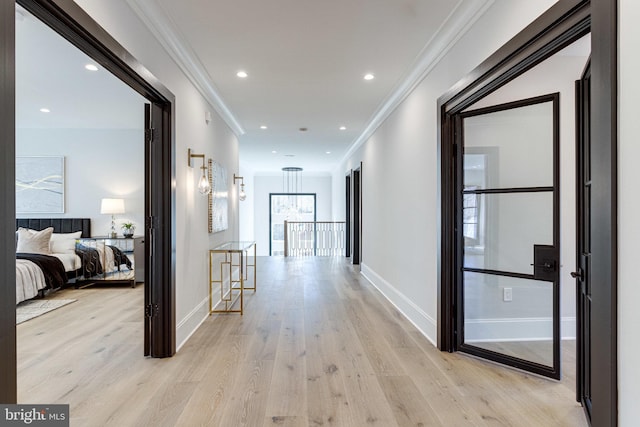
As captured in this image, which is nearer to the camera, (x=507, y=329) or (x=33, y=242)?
(x=507, y=329)

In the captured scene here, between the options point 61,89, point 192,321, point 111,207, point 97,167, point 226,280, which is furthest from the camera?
point 97,167

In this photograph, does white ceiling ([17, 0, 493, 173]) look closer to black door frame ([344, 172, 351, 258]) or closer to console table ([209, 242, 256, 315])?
console table ([209, 242, 256, 315])

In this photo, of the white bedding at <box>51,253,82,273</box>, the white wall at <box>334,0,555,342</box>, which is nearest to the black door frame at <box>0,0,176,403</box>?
the white wall at <box>334,0,555,342</box>

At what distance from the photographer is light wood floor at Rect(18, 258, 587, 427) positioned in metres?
2.01

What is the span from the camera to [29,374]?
255 centimetres

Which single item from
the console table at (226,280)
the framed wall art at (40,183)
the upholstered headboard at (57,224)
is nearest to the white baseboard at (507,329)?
the console table at (226,280)

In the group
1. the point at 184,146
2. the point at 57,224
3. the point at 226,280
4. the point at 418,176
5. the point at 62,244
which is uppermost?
the point at 184,146

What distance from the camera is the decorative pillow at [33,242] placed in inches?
202

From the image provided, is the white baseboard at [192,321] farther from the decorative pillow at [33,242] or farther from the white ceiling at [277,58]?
the decorative pillow at [33,242]

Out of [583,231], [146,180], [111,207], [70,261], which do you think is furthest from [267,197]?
[583,231]

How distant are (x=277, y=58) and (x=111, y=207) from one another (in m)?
4.28

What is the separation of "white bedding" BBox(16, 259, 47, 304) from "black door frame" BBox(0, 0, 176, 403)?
9.14 feet

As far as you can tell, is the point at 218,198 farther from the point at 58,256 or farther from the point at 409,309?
the point at 58,256

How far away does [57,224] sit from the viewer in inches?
236
